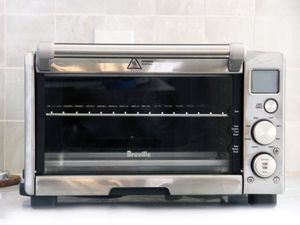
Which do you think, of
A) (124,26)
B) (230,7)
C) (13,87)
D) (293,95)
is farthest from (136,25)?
(293,95)

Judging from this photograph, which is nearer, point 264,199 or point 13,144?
point 264,199

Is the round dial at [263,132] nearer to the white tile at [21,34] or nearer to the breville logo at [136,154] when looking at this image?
the breville logo at [136,154]

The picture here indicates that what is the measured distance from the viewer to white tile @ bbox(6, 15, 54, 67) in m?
1.31

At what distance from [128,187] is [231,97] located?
26cm

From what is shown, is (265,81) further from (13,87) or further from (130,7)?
(13,87)

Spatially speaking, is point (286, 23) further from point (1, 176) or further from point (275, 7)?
point (1, 176)

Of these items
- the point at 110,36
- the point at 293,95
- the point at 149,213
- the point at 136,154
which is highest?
the point at 110,36

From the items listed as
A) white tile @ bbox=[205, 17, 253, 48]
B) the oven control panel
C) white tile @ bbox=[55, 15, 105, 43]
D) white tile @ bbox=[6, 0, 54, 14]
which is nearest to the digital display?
the oven control panel

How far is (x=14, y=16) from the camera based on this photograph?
1.32 m

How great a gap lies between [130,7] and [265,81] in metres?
0.51

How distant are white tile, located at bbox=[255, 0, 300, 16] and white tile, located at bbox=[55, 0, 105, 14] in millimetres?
422

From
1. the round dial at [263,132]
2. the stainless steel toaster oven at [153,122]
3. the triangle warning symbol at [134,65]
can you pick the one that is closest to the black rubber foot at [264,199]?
the stainless steel toaster oven at [153,122]

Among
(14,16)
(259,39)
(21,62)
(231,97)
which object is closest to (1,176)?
(21,62)

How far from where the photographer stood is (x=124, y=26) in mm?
1325
